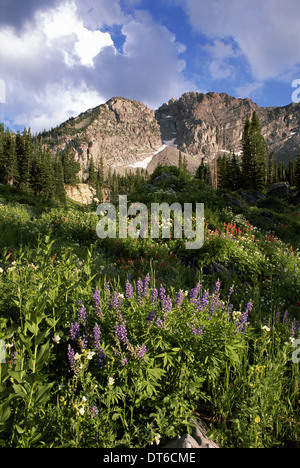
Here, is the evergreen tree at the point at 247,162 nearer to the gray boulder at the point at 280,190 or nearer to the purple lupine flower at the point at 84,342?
the gray boulder at the point at 280,190

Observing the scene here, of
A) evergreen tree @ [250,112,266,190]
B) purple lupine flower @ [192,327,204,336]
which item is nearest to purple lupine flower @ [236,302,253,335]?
purple lupine flower @ [192,327,204,336]

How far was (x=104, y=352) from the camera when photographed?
205 centimetres

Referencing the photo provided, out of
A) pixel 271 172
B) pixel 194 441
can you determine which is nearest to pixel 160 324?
pixel 194 441

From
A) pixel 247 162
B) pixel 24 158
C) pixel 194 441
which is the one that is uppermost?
pixel 24 158

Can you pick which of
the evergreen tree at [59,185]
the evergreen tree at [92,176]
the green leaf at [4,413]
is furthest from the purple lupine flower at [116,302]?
the evergreen tree at [92,176]

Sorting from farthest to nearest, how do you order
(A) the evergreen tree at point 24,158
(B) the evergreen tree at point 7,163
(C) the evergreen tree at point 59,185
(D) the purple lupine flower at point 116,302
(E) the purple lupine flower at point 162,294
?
(C) the evergreen tree at point 59,185, (A) the evergreen tree at point 24,158, (B) the evergreen tree at point 7,163, (E) the purple lupine flower at point 162,294, (D) the purple lupine flower at point 116,302

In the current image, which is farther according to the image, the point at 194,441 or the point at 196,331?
A: the point at 196,331

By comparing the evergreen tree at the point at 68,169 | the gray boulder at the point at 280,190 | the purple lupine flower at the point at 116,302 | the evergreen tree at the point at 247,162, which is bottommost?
the purple lupine flower at the point at 116,302

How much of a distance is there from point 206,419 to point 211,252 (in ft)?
16.0

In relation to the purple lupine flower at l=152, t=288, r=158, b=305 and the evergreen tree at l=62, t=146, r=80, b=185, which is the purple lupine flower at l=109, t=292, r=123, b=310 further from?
the evergreen tree at l=62, t=146, r=80, b=185

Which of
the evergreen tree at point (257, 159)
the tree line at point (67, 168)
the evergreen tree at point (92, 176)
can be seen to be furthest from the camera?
the evergreen tree at point (92, 176)

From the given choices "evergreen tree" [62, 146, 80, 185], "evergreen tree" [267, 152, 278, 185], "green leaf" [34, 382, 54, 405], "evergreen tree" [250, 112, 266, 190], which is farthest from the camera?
"evergreen tree" [62, 146, 80, 185]

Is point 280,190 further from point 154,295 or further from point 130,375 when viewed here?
point 130,375
